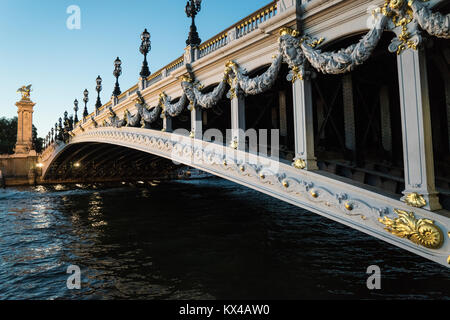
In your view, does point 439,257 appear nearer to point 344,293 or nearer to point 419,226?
point 419,226

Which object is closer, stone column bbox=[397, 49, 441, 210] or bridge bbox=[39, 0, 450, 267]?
stone column bbox=[397, 49, 441, 210]

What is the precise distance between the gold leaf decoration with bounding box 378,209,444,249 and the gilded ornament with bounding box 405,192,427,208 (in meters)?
0.17

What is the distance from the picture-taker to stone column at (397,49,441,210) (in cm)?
458

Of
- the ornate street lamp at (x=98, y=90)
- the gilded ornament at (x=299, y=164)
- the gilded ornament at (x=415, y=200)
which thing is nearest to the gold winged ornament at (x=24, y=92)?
the ornate street lamp at (x=98, y=90)

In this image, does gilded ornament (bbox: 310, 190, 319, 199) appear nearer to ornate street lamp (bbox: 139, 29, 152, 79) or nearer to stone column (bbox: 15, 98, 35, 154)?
ornate street lamp (bbox: 139, 29, 152, 79)

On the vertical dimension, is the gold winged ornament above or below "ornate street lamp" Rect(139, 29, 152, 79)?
above

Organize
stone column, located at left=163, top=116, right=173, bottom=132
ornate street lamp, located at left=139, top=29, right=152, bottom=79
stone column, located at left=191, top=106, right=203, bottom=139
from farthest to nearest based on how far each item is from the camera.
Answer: ornate street lamp, located at left=139, top=29, right=152, bottom=79
stone column, located at left=163, top=116, right=173, bottom=132
stone column, located at left=191, top=106, right=203, bottom=139

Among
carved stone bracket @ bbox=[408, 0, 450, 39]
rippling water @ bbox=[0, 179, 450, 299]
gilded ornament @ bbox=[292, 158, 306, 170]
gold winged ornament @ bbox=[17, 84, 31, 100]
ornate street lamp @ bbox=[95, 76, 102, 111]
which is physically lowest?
rippling water @ bbox=[0, 179, 450, 299]

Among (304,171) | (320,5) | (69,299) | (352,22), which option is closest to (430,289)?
(304,171)

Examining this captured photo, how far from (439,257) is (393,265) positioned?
2221mm

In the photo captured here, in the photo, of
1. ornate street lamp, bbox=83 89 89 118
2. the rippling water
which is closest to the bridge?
the rippling water

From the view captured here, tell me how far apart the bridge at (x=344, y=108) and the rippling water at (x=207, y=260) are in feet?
4.43

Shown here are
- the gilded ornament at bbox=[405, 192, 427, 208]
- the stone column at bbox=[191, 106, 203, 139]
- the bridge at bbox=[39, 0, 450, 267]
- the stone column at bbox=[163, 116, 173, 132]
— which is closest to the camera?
the gilded ornament at bbox=[405, 192, 427, 208]

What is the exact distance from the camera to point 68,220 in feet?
41.9
